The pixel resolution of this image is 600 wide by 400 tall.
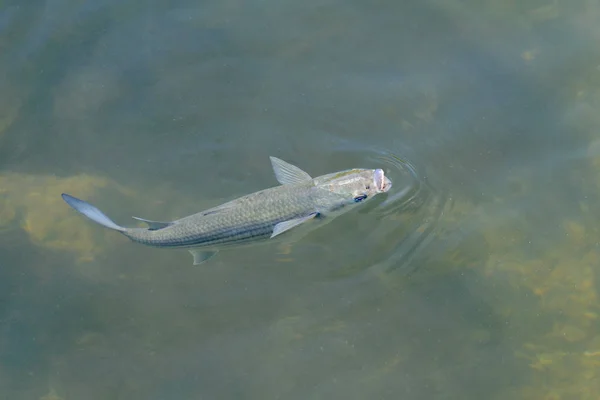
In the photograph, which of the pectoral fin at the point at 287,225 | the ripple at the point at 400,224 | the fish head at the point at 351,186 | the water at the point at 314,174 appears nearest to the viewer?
the pectoral fin at the point at 287,225

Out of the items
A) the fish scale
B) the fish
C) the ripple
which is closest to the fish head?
the fish

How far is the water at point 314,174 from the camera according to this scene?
6750 mm

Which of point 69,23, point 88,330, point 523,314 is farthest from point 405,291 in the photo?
point 69,23

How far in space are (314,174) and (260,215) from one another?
164 centimetres

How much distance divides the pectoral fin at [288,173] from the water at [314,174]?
104 cm

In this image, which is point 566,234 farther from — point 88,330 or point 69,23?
point 69,23

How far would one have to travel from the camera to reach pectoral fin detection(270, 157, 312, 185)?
621 centimetres

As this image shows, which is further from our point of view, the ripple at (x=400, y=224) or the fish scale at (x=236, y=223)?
the ripple at (x=400, y=224)

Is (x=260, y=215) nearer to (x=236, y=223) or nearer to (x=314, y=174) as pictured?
(x=236, y=223)

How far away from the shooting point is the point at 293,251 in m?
7.10

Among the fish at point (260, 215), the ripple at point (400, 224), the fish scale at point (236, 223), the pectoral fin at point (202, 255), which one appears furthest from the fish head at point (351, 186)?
the pectoral fin at point (202, 255)

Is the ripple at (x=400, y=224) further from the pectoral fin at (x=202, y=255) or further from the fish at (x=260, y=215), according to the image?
the pectoral fin at (x=202, y=255)

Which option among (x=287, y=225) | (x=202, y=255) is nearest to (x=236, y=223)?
(x=287, y=225)

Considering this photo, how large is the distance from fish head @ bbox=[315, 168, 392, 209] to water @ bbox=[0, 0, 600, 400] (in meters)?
1.10
